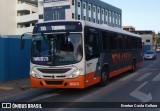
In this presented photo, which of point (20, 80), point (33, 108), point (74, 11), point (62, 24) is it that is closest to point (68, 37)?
point (62, 24)

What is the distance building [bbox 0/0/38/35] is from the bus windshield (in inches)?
2219

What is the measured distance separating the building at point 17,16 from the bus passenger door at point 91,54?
182ft

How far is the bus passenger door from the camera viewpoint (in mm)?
12839

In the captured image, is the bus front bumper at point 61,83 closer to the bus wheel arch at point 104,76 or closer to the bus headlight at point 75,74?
the bus headlight at point 75,74

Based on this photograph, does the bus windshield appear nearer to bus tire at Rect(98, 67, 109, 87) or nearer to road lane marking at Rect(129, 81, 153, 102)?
road lane marking at Rect(129, 81, 153, 102)

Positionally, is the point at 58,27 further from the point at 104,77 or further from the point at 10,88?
the point at 10,88

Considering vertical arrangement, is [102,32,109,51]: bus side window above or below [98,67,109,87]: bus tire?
above

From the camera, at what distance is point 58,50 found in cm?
1247

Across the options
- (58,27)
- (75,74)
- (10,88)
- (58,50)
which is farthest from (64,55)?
(10,88)

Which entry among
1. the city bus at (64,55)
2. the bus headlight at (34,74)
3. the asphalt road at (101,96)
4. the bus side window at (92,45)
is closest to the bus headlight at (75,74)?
the city bus at (64,55)

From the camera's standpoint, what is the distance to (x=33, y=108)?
32.4 feet

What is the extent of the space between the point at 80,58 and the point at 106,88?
2.76 m

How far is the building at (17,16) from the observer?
228ft

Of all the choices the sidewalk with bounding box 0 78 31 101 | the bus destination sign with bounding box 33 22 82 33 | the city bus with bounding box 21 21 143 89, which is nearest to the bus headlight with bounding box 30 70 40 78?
the city bus with bounding box 21 21 143 89
